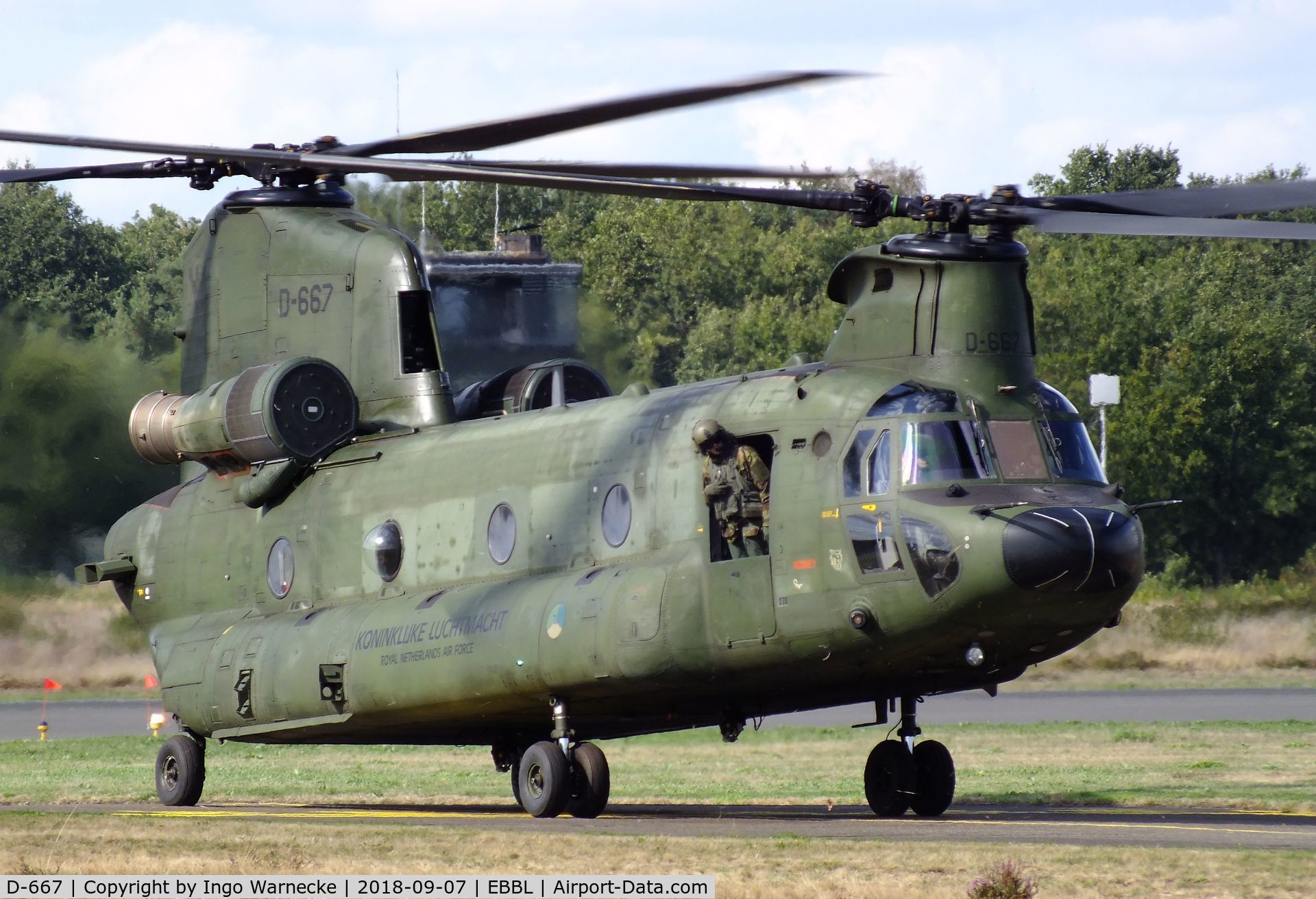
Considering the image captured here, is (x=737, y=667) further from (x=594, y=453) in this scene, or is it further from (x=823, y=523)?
(x=594, y=453)

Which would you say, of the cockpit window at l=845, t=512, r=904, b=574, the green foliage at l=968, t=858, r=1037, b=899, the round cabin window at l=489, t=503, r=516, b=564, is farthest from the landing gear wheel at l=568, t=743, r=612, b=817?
the green foliage at l=968, t=858, r=1037, b=899

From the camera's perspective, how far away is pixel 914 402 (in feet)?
49.1

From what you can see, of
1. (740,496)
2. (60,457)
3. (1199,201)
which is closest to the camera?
(1199,201)

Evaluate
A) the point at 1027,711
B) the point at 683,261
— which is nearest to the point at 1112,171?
the point at 683,261

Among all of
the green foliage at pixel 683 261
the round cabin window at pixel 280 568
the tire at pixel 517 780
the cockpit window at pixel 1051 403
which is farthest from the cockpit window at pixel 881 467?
the green foliage at pixel 683 261

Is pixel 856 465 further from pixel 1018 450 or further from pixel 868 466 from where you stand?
pixel 1018 450

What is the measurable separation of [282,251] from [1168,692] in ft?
67.9

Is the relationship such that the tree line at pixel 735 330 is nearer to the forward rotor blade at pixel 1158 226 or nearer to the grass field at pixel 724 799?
the grass field at pixel 724 799

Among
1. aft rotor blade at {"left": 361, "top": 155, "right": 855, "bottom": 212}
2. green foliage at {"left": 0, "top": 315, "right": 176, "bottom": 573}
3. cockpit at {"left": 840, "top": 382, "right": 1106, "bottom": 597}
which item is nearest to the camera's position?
aft rotor blade at {"left": 361, "top": 155, "right": 855, "bottom": 212}

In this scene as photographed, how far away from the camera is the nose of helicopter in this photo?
45.9ft

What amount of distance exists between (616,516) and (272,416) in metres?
4.70

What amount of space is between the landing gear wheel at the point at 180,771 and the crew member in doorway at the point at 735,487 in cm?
774

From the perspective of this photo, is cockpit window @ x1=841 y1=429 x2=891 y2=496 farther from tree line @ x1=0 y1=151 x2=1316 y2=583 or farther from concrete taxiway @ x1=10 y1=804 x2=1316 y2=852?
tree line @ x1=0 y1=151 x2=1316 y2=583

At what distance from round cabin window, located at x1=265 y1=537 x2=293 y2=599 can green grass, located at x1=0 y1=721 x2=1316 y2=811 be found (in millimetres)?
2681
